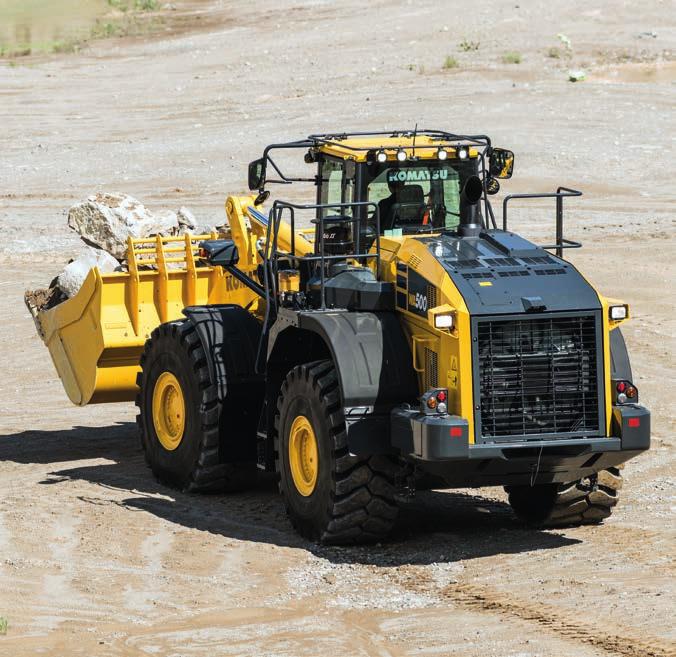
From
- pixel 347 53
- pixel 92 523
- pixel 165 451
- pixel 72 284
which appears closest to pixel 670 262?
pixel 72 284

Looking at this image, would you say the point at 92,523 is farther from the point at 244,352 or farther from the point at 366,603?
the point at 366,603

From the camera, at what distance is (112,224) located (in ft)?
71.5

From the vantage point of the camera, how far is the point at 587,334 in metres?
10.3

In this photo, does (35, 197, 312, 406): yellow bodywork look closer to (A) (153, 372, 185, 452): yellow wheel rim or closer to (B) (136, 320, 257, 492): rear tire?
(B) (136, 320, 257, 492): rear tire

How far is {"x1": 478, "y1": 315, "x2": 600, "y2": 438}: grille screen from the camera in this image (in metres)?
10.2

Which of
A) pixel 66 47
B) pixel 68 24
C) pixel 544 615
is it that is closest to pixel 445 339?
pixel 544 615

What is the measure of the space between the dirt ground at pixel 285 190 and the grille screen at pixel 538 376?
958mm

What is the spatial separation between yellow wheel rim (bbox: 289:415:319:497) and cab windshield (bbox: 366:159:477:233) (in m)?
1.60

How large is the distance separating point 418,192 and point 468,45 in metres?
31.2

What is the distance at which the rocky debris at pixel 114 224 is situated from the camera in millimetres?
21672

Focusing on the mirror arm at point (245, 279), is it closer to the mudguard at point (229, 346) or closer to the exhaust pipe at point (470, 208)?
the mudguard at point (229, 346)

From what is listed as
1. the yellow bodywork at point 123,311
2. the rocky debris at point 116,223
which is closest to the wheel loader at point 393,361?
the yellow bodywork at point 123,311

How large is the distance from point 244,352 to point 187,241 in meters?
2.38

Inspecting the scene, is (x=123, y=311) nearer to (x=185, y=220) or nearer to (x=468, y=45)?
(x=185, y=220)
